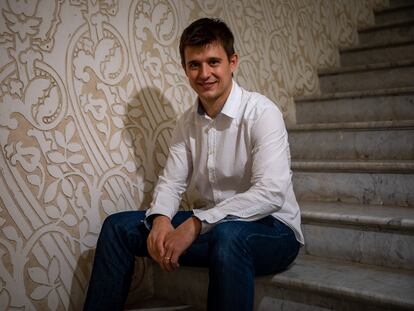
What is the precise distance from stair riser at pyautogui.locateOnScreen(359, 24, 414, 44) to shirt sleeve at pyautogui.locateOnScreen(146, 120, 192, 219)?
1490 millimetres

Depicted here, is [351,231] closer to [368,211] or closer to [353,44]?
[368,211]

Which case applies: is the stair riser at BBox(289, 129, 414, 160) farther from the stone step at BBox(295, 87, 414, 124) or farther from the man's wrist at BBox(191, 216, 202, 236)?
the man's wrist at BBox(191, 216, 202, 236)

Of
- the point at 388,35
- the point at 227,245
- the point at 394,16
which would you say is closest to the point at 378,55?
the point at 388,35

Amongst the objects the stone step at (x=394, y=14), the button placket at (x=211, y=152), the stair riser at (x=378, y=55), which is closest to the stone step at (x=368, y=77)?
the stair riser at (x=378, y=55)

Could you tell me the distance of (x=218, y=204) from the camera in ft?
3.43

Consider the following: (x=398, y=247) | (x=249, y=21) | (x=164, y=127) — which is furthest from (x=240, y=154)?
(x=249, y=21)

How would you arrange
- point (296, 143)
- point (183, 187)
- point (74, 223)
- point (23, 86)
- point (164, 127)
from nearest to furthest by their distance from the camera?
point (23, 86)
point (74, 223)
point (183, 187)
point (164, 127)
point (296, 143)

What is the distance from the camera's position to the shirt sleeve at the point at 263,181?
99 cm

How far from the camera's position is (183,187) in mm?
1268

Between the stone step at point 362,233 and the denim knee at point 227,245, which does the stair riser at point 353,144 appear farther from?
the denim knee at point 227,245

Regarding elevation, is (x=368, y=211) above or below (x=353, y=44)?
below

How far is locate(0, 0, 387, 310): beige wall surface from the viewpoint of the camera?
1035 mm

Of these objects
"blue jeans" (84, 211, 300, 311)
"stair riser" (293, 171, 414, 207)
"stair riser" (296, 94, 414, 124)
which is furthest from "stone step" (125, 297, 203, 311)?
"stair riser" (296, 94, 414, 124)

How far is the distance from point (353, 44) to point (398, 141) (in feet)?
3.99
